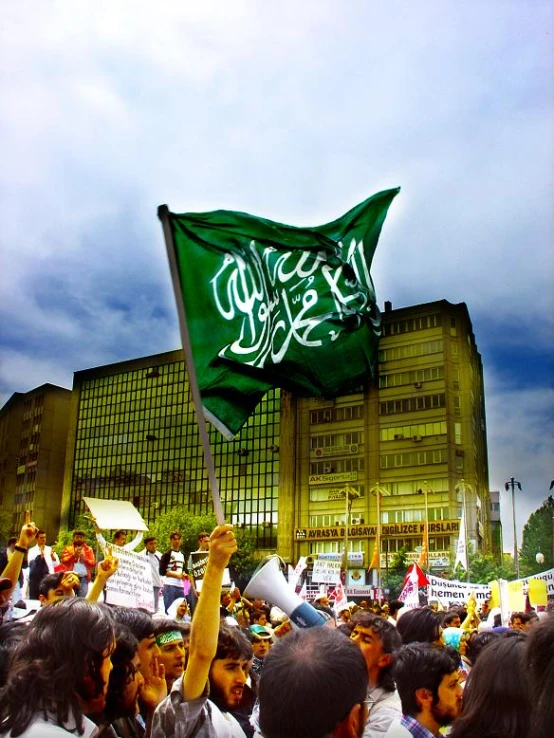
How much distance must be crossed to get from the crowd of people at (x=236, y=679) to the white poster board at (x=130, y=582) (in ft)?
10.1

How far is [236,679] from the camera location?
3367 mm

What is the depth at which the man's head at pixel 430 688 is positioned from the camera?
3195mm

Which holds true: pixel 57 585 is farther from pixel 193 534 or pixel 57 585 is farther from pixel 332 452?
pixel 332 452

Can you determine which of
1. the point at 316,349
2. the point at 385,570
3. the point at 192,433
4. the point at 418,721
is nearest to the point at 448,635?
the point at 316,349

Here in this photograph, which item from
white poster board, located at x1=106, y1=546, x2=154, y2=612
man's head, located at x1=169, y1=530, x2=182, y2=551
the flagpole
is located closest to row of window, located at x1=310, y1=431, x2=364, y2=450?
man's head, located at x1=169, y1=530, x2=182, y2=551

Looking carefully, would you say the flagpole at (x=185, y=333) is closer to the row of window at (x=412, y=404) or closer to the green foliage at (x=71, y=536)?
the green foliage at (x=71, y=536)

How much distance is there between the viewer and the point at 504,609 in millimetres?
10297

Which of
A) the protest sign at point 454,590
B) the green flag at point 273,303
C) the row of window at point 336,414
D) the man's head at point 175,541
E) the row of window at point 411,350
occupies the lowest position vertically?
the protest sign at point 454,590

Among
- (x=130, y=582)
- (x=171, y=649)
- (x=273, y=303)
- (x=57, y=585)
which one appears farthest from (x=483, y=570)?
(x=171, y=649)

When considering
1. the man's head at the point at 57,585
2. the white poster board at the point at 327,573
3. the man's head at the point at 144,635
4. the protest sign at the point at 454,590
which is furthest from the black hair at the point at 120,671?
the white poster board at the point at 327,573

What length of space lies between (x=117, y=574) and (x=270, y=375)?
2.70 m

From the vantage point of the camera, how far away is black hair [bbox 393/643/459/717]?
3211 mm

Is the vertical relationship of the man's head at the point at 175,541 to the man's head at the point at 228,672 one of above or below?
above

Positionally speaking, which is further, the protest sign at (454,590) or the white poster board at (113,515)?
the protest sign at (454,590)
